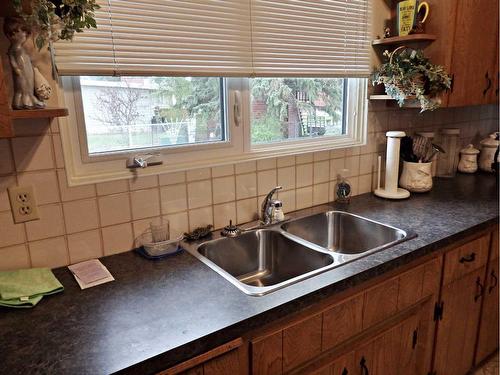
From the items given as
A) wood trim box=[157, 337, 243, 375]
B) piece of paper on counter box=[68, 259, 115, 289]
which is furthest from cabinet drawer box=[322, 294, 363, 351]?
piece of paper on counter box=[68, 259, 115, 289]

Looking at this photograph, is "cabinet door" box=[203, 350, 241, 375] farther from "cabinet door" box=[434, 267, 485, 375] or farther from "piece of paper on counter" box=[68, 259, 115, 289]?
"cabinet door" box=[434, 267, 485, 375]

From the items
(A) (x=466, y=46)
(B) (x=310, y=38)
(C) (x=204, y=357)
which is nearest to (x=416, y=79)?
(A) (x=466, y=46)

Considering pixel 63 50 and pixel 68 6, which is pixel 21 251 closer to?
pixel 63 50

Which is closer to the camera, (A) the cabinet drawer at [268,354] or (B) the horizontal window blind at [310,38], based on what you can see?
(A) the cabinet drawer at [268,354]

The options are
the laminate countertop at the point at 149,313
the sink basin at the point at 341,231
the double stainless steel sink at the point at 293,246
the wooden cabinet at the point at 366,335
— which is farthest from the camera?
the sink basin at the point at 341,231

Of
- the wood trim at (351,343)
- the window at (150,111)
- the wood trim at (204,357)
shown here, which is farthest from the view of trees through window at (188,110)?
the wood trim at (351,343)

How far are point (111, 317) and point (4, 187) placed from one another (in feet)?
1.73

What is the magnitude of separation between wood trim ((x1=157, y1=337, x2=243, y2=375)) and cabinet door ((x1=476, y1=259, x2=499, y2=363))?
1408 mm

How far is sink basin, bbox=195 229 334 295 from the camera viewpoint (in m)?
1.44

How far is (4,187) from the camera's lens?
112 centimetres

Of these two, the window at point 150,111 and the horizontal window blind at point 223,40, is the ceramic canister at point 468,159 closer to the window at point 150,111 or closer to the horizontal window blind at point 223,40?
the horizontal window blind at point 223,40

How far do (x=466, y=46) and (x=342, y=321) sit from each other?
58.6 inches

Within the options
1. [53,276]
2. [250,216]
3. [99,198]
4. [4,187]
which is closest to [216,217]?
[250,216]

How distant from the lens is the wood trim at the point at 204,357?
2.79 feet
